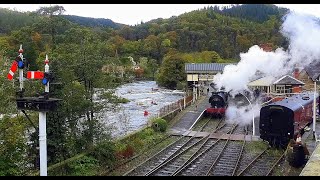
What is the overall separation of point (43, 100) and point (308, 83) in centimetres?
2979

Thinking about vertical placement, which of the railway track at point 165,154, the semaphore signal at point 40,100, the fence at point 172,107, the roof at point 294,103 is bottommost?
the railway track at point 165,154

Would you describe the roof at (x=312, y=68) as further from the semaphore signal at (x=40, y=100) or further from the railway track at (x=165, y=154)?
the semaphore signal at (x=40, y=100)

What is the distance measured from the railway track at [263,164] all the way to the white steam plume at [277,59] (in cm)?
868

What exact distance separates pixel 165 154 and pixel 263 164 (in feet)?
13.8

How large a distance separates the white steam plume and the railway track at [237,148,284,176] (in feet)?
28.5

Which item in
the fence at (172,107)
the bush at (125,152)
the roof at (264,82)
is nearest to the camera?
the bush at (125,152)

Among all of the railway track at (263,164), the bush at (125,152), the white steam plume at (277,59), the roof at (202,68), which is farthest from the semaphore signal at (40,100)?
the roof at (202,68)

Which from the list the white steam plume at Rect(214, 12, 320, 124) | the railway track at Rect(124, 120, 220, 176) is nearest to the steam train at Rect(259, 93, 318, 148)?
the railway track at Rect(124, 120, 220, 176)

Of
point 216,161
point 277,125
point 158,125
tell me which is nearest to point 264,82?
point 158,125

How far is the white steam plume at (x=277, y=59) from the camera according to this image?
1117 inches

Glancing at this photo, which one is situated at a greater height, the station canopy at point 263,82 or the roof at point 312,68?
the roof at point 312,68

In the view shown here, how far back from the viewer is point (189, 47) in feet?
301

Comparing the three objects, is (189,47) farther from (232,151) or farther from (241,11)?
(232,151)
